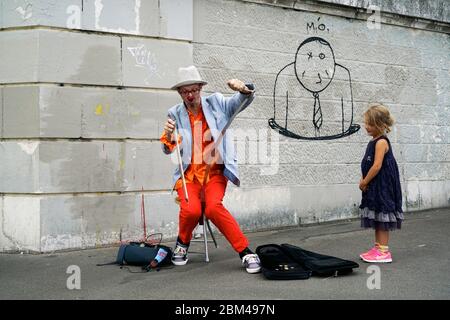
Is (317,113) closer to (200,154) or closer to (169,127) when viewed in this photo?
(200,154)

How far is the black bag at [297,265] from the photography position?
4.48 m

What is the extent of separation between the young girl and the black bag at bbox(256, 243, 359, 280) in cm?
58

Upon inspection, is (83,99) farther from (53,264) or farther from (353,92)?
(353,92)

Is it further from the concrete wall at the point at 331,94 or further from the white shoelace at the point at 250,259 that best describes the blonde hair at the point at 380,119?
the concrete wall at the point at 331,94

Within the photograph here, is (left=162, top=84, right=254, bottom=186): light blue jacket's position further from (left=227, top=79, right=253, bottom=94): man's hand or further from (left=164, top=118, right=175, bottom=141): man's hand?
(left=227, top=79, right=253, bottom=94): man's hand

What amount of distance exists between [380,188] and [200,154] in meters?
1.64

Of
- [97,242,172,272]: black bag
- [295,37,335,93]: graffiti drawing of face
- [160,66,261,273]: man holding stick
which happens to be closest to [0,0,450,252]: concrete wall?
[295,37,335,93]: graffiti drawing of face

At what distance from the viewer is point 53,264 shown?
530 centimetres

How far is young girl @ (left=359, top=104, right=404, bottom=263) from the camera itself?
502 cm

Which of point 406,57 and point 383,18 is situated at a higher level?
point 383,18

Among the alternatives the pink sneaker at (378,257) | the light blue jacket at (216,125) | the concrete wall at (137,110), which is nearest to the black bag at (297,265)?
the pink sneaker at (378,257)
